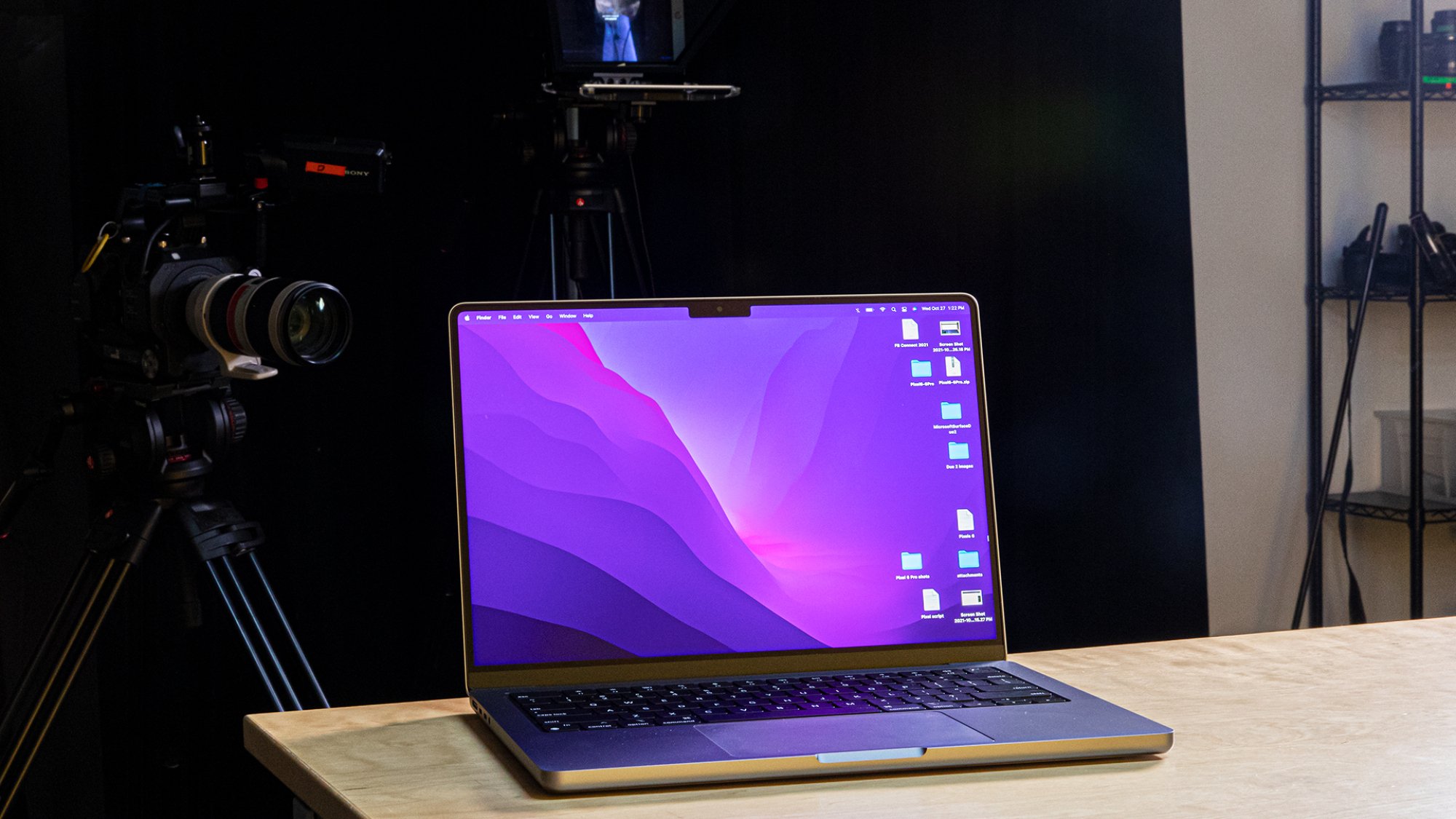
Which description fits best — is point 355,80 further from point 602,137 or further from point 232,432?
point 232,432

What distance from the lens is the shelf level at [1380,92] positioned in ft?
10.0

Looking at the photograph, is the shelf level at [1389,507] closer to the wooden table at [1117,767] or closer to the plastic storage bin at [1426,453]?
the plastic storage bin at [1426,453]

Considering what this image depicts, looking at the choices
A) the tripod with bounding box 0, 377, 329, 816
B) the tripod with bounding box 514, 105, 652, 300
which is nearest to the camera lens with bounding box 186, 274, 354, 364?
the tripod with bounding box 0, 377, 329, 816

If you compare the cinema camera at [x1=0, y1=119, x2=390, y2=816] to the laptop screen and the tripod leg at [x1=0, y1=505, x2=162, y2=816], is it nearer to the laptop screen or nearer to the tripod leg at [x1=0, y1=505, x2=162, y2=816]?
the tripod leg at [x1=0, y1=505, x2=162, y2=816]

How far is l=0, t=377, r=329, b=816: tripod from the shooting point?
1.68 meters

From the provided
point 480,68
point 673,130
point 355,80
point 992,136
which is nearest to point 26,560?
point 355,80

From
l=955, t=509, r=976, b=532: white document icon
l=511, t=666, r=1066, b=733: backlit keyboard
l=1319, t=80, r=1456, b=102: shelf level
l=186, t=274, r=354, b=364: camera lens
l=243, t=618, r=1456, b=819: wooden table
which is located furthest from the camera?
l=1319, t=80, r=1456, b=102: shelf level

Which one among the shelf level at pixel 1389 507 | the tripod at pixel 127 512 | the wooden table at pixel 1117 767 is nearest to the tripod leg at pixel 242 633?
the tripod at pixel 127 512

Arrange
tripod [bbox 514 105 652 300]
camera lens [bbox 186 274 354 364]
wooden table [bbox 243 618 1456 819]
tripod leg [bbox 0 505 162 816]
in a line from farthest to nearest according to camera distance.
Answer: tripod [bbox 514 105 652 300]
tripod leg [bbox 0 505 162 816]
camera lens [bbox 186 274 354 364]
wooden table [bbox 243 618 1456 819]

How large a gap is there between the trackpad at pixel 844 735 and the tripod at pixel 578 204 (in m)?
1.47

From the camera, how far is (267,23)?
2.29 meters

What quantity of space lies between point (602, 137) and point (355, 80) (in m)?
0.52

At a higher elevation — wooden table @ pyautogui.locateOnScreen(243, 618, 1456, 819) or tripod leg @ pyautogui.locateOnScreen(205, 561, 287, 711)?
wooden table @ pyautogui.locateOnScreen(243, 618, 1456, 819)

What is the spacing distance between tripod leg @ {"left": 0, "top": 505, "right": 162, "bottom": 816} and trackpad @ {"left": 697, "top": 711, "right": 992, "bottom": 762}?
4.03ft
